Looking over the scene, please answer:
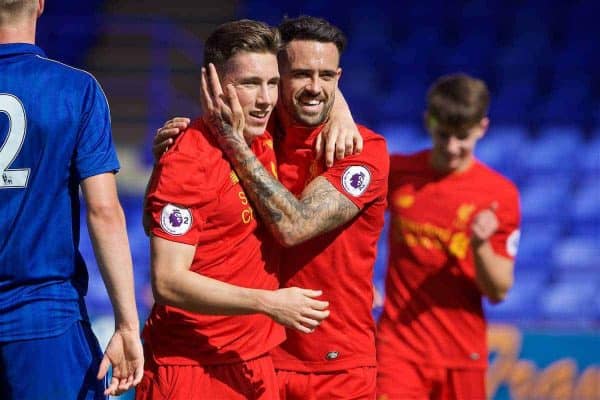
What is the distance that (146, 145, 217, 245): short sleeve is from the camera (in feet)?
11.8

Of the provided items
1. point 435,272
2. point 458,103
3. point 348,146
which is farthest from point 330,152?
point 458,103

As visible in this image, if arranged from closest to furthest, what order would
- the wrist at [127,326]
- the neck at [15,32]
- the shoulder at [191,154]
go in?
the wrist at [127,326] < the neck at [15,32] < the shoulder at [191,154]

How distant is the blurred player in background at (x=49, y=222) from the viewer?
3380 mm

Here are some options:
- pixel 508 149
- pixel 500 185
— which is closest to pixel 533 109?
pixel 508 149

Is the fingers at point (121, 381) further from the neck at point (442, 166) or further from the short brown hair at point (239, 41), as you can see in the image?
the neck at point (442, 166)

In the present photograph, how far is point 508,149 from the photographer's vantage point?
9977 mm

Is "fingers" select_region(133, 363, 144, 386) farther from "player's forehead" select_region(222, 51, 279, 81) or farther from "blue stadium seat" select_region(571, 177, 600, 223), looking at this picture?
"blue stadium seat" select_region(571, 177, 600, 223)

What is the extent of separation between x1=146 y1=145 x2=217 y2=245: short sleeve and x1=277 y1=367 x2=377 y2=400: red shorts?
2.56 ft

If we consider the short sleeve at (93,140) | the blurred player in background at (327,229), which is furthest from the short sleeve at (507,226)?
the short sleeve at (93,140)

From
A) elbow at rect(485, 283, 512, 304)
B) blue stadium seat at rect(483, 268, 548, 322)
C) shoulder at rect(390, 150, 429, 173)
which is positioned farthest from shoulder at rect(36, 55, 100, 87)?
blue stadium seat at rect(483, 268, 548, 322)

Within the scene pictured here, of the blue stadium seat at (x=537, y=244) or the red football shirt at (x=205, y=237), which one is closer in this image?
the red football shirt at (x=205, y=237)

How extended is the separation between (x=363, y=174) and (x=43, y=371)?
1.39m

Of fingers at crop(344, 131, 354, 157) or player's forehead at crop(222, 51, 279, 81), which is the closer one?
player's forehead at crop(222, 51, 279, 81)

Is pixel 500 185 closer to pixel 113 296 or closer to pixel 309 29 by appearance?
pixel 309 29
